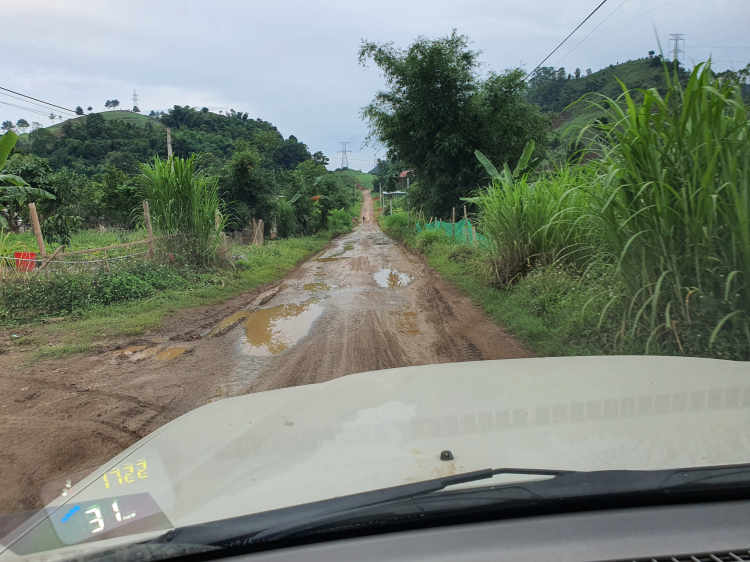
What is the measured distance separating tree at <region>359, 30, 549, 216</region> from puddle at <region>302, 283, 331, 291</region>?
10.6 m

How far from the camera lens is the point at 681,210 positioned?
418 centimetres

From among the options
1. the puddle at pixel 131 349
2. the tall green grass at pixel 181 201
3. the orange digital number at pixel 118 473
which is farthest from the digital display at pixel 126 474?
the tall green grass at pixel 181 201

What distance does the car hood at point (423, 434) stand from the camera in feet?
5.67

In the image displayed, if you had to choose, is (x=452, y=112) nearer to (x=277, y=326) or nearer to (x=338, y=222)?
(x=277, y=326)

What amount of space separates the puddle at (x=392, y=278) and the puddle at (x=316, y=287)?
1.34 meters

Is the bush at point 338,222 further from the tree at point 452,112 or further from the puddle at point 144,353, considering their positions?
the puddle at point 144,353

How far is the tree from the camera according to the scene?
65.2ft

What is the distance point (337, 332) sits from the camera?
7.27 metres

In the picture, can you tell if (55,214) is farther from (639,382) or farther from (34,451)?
(639,382)

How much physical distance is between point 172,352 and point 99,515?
16.6 feet

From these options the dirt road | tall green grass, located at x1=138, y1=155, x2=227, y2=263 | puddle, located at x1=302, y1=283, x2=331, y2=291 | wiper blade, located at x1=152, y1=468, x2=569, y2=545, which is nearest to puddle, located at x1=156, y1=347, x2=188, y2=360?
the dirt road

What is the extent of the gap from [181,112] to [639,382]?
6984 centimetres

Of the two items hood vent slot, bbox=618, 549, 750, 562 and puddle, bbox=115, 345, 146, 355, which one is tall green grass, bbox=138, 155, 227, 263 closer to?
puddle, bbox=115, 345, 146, 355

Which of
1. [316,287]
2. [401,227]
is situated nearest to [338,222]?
[401,227]
